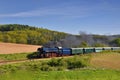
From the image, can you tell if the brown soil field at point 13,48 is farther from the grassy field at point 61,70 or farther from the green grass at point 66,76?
the green grass at point 66,76

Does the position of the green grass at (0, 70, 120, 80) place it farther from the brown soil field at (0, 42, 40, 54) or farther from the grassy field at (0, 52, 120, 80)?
the brown soil field at (0, 42, 40, 54)

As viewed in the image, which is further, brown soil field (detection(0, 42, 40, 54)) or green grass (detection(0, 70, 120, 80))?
brown soil field (detection(0, 42, 40, 54))

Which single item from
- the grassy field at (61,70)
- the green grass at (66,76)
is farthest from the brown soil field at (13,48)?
the green grass at (66,76)

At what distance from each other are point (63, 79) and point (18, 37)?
93179 mm

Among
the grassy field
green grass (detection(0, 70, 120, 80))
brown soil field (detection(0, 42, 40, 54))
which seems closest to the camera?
green grass (detection(0, 70, 120, 80))

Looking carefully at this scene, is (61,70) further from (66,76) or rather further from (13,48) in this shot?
(13,48)

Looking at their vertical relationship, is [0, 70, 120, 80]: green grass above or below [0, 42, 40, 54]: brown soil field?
below

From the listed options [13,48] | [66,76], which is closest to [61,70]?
[66,76]

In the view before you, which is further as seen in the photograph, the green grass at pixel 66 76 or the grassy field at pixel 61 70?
the grassy field at pixel 61 70

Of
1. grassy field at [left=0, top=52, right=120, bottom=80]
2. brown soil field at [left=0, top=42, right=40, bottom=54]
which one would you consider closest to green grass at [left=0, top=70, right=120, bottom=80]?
grassy field at [left=0, top=52, right=120, bottom=80]

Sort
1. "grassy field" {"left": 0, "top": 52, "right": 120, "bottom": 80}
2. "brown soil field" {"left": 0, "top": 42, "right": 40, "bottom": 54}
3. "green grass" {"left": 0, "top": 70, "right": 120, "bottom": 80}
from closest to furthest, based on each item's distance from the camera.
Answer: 1. "green grass" {"left": 0, "top": 70, "right": 120, "bottom": 80}
2. "grassy field" {"left": 0, "top": 52, "right": 120, "bottom": 80}
3. "brown soil field" {"left": 0, "top": 42, "right": 40, "bottom": 54}

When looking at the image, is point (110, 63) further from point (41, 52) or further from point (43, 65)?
point (41, 52)

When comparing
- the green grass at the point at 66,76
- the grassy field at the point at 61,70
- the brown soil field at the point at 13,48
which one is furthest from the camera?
the brown soil field at the point at 13,48

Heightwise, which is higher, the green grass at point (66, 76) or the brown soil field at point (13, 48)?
the brown soil field at point (13, 48)
